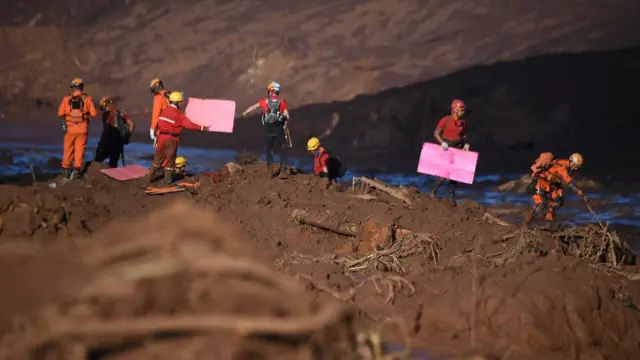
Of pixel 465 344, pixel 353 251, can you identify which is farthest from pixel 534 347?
pixel 353 251

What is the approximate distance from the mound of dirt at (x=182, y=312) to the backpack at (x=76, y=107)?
30.7 feet

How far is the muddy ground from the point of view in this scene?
9.23 feet

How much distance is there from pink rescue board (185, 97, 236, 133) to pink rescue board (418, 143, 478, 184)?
3109mm

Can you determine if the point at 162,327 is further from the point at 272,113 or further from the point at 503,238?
the point at 272,113

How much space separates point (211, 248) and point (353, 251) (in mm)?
6364

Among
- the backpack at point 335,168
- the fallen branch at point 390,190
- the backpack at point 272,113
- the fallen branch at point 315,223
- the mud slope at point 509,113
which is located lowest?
the fallen branch at point 315,223

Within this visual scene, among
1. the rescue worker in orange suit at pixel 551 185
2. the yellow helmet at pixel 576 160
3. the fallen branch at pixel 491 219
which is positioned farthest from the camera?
the rescue worker in orange suit at pixel 551 185

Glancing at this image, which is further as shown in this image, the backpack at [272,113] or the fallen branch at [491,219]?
the backpack at [272,113]

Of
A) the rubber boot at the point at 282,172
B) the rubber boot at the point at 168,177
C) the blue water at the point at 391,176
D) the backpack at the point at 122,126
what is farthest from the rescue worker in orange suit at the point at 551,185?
the backpack at the point at 122,126

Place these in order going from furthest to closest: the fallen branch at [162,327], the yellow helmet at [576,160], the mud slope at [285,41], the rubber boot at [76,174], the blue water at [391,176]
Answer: the mud slope at [285,41]
the blue water at [391,176]
the rubber boot at [76,174]
the yellow helmet at [576,160]
the fallen branch at [162,327]

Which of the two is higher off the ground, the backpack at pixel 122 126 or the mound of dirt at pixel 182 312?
the backpack at pixel 122 126

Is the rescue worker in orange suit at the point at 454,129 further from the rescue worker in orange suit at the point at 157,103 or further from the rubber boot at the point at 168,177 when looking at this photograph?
the rescue worker in orange suit at the point at 157,103

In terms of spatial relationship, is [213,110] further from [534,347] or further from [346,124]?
[346,124]

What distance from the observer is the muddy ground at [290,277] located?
111 inches
